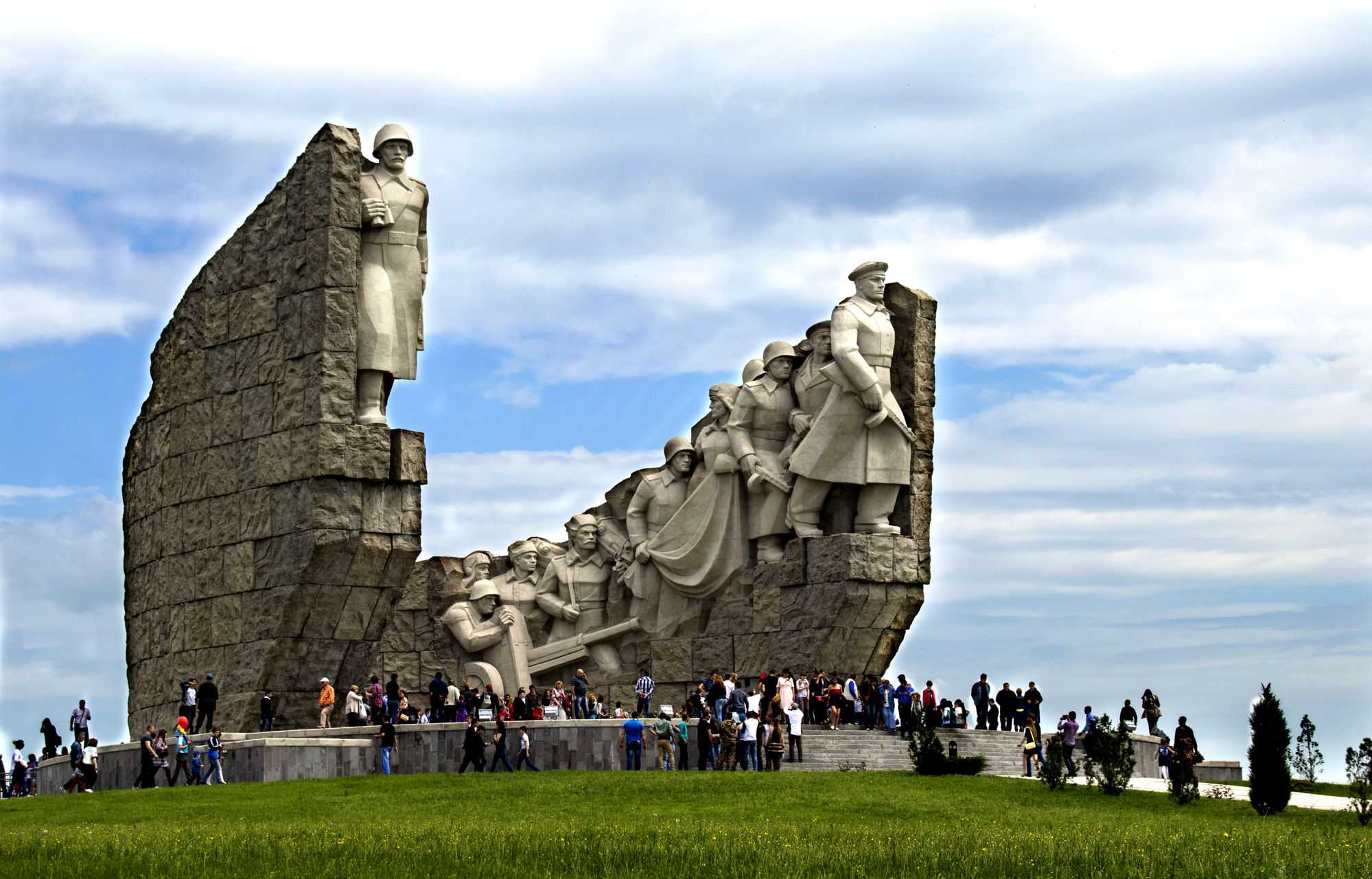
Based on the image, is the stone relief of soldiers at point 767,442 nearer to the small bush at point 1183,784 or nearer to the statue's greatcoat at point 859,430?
the statue's greatcoat at point 859,430

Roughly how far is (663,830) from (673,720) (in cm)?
760

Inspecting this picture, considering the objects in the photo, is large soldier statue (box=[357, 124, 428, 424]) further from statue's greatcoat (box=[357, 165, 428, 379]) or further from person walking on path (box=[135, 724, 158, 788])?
person walking on path (box=[135, 724, 158, 788])

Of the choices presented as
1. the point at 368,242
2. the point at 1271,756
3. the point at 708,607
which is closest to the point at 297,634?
the point at 368,242

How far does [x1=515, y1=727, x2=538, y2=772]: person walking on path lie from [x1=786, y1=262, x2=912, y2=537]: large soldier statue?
6356 mm

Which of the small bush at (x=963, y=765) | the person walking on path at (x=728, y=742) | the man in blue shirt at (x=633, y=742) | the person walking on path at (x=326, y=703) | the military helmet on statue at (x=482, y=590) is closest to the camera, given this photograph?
the small bush at (x=963, y=765)

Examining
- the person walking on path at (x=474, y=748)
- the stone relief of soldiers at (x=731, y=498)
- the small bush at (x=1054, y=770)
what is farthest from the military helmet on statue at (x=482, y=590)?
the small bush at (x=1054, y=770)

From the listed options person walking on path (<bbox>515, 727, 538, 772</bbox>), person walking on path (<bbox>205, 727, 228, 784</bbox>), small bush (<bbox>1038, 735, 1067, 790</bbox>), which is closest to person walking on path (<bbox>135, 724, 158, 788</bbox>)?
person walking on path (<bbox>205, 727, 228, 784</bbox>)

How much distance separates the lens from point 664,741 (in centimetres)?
2325

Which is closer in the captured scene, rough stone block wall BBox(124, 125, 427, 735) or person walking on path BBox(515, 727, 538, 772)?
person walking on path BBox(515, 727, 538, 772)

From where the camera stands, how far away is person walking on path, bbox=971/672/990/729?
26.9 metres

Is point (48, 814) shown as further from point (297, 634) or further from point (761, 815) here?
point (761, 815)

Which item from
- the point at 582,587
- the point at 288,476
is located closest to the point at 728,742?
the point at 288,476

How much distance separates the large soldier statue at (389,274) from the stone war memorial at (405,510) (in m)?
0.03

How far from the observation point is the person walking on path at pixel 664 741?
23.2 metres
